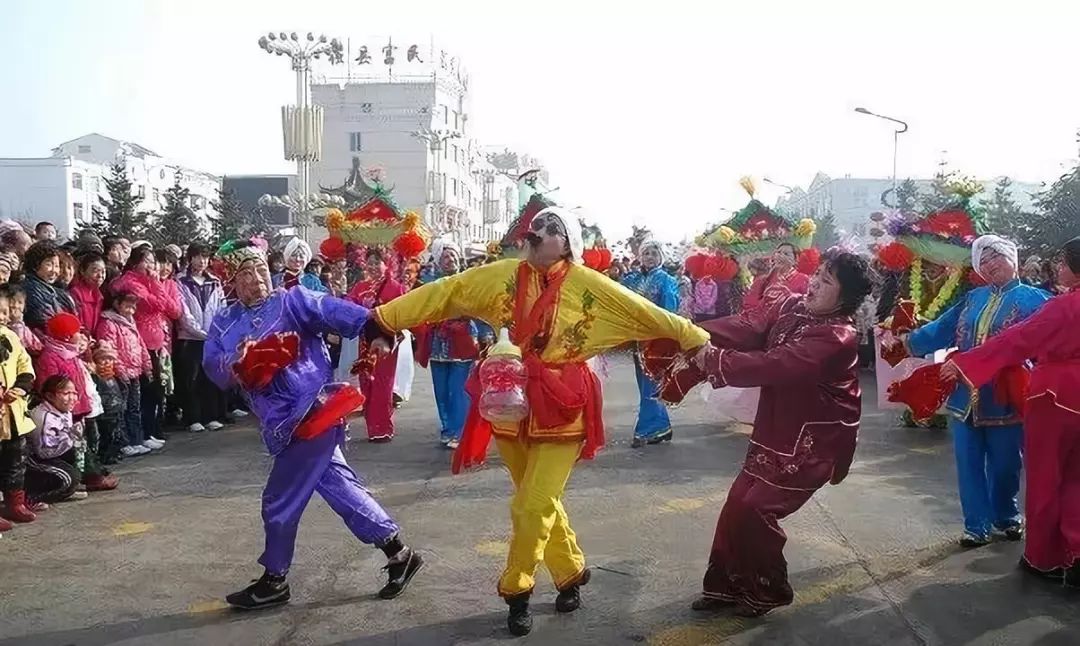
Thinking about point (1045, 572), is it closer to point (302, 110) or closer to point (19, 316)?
point (19, 316)

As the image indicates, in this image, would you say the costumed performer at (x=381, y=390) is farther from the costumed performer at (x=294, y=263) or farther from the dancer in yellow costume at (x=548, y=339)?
the dancer in yellow costume at (x=548, y=339)

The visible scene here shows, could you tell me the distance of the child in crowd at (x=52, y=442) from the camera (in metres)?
5.80

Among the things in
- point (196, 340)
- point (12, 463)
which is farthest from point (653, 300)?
point (12, 463)

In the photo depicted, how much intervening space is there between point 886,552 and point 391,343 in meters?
3.08

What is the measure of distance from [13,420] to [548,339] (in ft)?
11.7

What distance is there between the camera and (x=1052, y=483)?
4414 millimetres

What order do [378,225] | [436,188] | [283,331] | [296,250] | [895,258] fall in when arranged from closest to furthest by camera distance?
[283,331] → [296,250] → [895,258] → [378,225] → [436,188]

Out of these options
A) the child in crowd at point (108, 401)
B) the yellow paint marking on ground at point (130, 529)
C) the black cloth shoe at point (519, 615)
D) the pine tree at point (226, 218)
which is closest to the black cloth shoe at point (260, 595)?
the black cloth shoe at point (519, 615)

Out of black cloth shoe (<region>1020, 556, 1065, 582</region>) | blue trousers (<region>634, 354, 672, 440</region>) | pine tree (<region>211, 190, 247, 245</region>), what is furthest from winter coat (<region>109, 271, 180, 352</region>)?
pine tree (<region>211, 190, 247, 245</region>)

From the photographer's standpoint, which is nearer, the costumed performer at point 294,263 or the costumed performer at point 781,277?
the costumed performer at point 781,277

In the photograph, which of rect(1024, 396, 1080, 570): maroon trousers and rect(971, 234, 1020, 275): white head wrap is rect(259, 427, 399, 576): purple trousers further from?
rect(971, 234, 1020, 275): white head wrap

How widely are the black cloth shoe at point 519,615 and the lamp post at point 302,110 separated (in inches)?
995

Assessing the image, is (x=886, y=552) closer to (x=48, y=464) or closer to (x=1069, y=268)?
(x=1069, y=268)

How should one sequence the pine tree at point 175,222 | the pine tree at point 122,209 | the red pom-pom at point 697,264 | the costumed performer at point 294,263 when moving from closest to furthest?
the costumed performer at point 294,263, the red pom-pom at point 697,264, the pine tree at point 122,209, the pine tree at point 175,222
